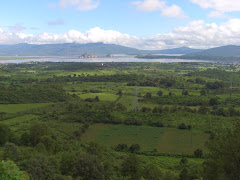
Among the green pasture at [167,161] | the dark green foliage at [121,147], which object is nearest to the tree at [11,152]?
the green pasture at [167,161]

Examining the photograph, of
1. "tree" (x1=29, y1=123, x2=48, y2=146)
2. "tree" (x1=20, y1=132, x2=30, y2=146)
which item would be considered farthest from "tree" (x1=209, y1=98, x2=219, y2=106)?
"tree" (x1=20, y1=132, x2=30, y2=146)

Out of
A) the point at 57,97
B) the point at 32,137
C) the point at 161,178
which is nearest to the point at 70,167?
the point at 161,178

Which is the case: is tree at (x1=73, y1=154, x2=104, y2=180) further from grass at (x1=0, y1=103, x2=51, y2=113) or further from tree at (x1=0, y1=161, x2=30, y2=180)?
grass at (x1=0, y1=103, x2=51, y2=113)

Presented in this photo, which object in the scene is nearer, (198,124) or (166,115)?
(198,124)

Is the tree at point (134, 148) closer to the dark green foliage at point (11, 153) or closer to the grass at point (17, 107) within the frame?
the dark green foliage at point (11, 153)

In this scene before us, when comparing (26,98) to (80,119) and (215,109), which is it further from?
(215,109)

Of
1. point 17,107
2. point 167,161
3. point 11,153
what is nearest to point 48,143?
point 11,153
